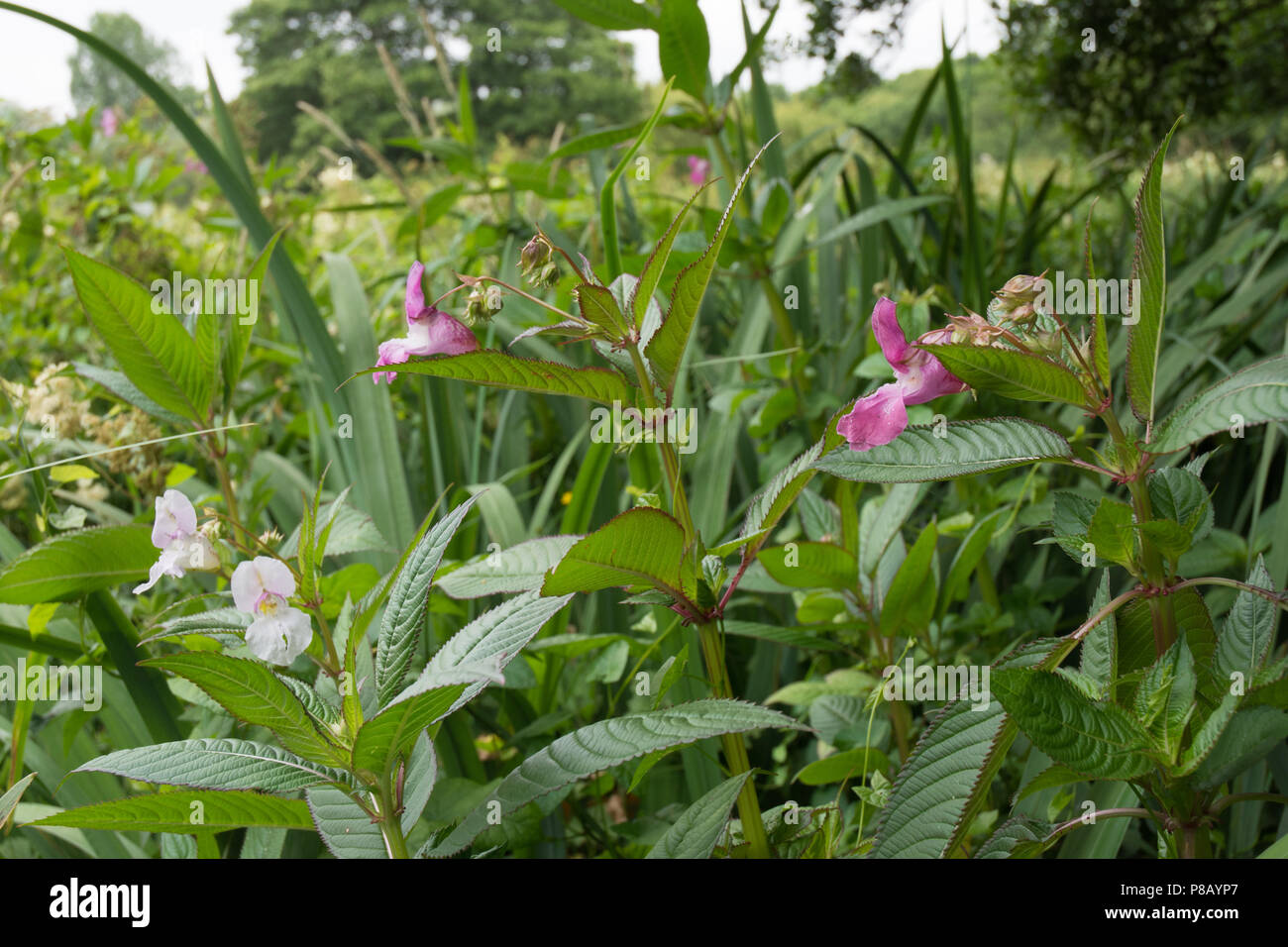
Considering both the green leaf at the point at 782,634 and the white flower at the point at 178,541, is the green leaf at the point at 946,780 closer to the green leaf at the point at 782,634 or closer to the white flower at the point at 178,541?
the green leaf at the point at 782,634

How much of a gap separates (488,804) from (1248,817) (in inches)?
28.0

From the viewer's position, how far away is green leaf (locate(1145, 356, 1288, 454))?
1.62 feet

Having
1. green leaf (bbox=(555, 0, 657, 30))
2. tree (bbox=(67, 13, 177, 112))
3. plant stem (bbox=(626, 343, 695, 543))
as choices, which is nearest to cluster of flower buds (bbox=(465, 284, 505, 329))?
plant stem (bbox=(626, 343, 695, 543))

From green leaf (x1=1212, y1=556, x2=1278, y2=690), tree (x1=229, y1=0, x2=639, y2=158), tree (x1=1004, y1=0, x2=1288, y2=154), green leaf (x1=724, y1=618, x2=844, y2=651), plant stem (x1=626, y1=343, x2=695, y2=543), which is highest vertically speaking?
tree (x1=229, y1=0, x2=639, y2=158)

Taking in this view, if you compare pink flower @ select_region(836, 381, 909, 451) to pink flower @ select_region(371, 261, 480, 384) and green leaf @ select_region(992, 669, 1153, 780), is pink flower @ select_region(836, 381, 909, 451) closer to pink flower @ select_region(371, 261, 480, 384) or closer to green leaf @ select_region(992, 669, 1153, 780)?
green leaf @ select_region(992, 669, 1153, 780)

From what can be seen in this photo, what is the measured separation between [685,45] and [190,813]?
92 cm

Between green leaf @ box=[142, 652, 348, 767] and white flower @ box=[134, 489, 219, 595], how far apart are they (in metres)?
0.18

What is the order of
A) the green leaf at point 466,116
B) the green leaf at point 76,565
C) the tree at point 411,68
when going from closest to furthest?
1. the green leaf at point 76,565
2. the green leaf at point 466,116
3. the tree at point 411,68

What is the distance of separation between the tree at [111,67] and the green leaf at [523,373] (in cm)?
2833

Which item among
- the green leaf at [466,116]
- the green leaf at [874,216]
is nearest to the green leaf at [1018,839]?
the green leaf at [874,216]

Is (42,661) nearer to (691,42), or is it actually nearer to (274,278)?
(274,278)

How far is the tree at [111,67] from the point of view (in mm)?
25373

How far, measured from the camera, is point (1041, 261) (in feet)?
7.14

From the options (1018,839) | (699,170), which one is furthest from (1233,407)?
(699,170)
